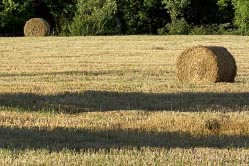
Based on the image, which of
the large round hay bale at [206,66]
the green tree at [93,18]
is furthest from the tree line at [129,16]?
the large round hay bale at [206,66]

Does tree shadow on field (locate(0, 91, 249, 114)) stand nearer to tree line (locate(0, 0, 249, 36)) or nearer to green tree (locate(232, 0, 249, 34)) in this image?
tree line (locate(0, 0, 249, 36))

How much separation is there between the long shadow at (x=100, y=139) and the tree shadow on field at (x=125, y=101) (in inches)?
95.8

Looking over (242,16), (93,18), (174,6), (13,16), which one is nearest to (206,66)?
(93,18)

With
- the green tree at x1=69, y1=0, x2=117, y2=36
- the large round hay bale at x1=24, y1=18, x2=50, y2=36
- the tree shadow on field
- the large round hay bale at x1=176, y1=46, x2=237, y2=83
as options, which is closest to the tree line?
the green tree at x1=69, y1=0, x2=117, y2=36

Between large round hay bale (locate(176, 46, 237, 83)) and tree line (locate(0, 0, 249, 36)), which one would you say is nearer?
large round hay bale (locate(176, 46, 237, 83))

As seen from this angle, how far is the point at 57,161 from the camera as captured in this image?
7.74 metres

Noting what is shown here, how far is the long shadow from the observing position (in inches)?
358

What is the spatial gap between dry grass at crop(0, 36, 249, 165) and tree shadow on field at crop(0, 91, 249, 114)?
19 mm

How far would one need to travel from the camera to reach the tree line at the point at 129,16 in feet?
168

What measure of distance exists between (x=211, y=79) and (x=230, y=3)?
130 feet

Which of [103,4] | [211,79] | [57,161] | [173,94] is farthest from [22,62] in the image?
[103,4]

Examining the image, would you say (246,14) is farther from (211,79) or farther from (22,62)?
(211,79)

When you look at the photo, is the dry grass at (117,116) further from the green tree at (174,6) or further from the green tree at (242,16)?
the green tree at (174,6)

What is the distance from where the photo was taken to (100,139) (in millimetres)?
9758
